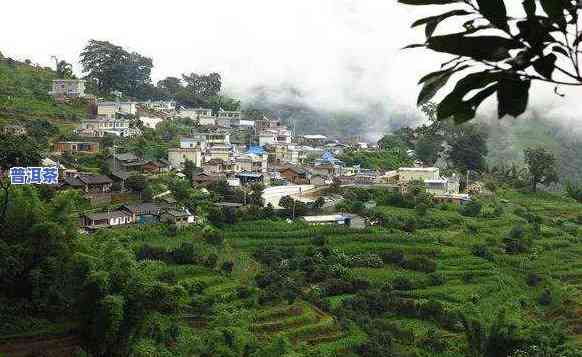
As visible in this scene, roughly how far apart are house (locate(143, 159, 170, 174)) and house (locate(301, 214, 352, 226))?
188 inches

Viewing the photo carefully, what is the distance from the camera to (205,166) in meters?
21.5

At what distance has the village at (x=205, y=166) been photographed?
16.0 m

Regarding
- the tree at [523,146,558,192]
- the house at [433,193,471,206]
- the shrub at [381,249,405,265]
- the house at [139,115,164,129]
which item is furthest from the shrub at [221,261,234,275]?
the tree at [523,146,558,192]

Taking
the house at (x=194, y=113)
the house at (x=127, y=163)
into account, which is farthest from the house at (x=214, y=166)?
the house at (x=194, y=113)

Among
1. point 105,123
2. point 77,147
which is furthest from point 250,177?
point 105,123

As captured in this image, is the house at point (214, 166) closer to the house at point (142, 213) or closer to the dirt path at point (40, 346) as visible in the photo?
the house at point (142, 213)

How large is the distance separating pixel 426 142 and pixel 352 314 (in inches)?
659

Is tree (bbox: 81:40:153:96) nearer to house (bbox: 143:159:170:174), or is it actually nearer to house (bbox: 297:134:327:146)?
house (bbox: 297:134:327:146)

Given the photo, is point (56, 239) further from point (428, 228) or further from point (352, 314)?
Answer: point (428, 228)

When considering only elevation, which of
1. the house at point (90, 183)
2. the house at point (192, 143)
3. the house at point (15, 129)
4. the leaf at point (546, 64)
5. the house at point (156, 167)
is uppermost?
the leaf at point (546, 64)

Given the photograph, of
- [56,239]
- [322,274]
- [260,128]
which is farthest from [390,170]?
[56,239]

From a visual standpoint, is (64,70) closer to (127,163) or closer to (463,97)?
(127,163)

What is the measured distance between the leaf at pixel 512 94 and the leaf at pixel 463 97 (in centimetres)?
1

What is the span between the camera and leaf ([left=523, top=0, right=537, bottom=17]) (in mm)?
723
